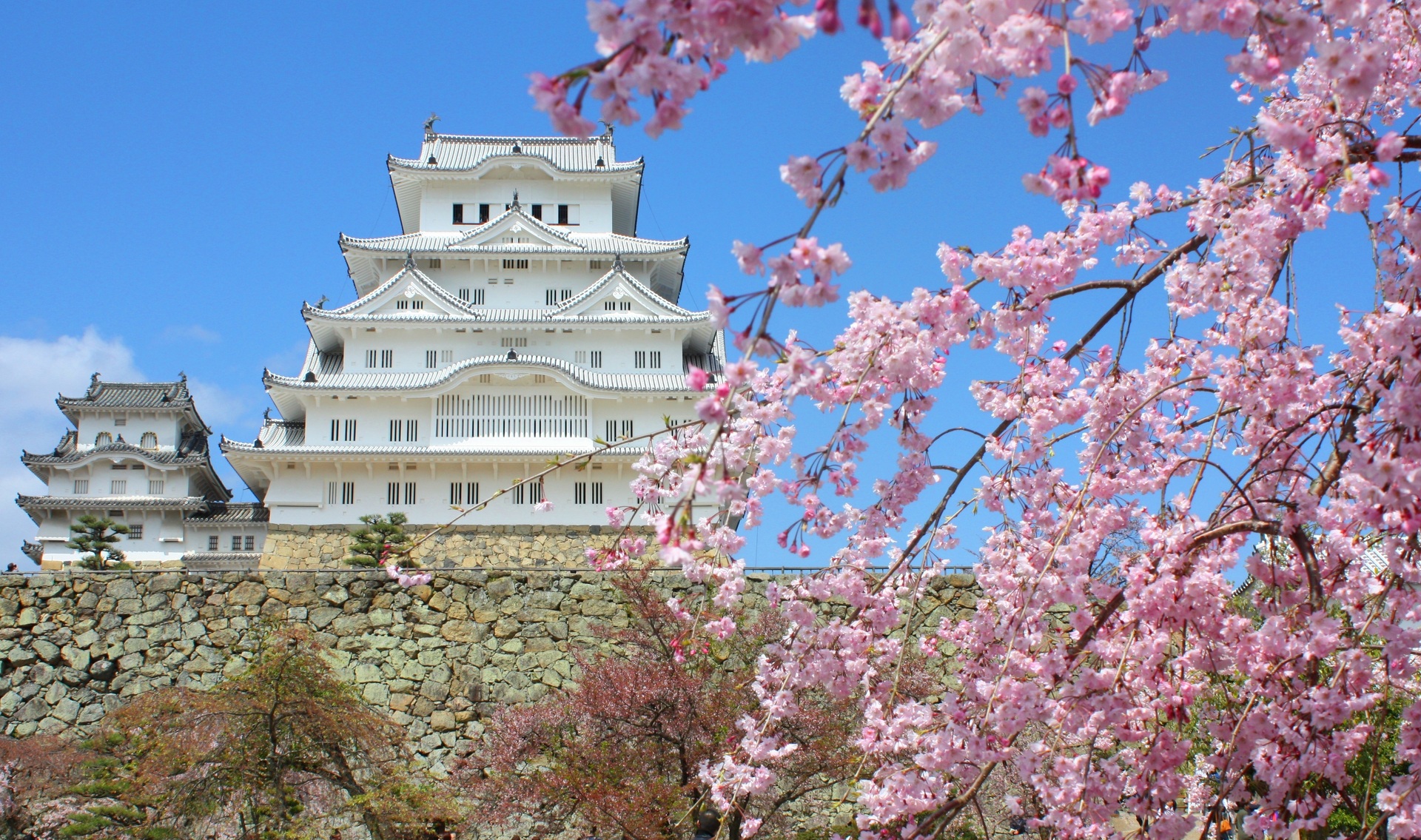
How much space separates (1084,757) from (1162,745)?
0.28 metres

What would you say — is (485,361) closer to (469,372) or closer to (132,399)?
(469,372)

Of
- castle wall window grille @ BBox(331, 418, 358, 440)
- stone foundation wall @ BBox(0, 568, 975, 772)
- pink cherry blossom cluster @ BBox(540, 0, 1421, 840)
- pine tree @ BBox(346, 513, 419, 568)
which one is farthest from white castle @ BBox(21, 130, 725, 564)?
pink cherry blossom cluster @ BBox(540, 0, 1421, 840)

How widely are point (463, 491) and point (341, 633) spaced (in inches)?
242

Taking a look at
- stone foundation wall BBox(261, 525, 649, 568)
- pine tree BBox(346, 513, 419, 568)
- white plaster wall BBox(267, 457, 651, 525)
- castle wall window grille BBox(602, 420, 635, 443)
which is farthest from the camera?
castle wall window grille BBox(602, 420, 635, 443)

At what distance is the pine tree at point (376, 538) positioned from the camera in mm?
16609

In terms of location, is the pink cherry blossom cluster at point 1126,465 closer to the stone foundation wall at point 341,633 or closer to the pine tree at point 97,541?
the stone foundation wall at point 341,633

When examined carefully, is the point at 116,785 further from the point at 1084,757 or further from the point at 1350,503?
the point at 1350,503

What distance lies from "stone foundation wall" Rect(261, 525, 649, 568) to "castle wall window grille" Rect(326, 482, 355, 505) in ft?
1.71

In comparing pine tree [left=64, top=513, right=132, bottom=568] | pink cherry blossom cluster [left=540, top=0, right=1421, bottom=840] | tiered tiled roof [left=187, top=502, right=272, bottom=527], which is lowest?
pink cherry blossom cluster [left=540, top=0, right=1421, bottom=840]

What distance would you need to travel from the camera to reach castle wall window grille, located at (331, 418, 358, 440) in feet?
67.3

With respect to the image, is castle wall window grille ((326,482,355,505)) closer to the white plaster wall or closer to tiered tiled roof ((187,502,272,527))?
the white plaster wall

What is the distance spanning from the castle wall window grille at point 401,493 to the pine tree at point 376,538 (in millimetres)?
647

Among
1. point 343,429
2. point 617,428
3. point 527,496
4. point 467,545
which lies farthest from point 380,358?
point 617,428

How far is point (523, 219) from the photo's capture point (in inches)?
920
